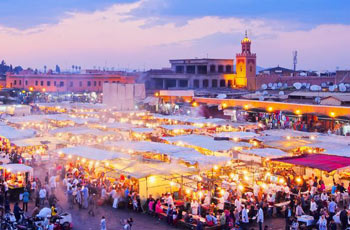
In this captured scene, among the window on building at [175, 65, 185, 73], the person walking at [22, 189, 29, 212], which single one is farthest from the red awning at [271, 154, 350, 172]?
the window on building at [175, 65, 185, 73]

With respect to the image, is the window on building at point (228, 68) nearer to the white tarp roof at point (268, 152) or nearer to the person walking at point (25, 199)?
A: the white tarp roof at point (268, 152)

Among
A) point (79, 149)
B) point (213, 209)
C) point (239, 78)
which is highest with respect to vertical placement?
point (239, 78)

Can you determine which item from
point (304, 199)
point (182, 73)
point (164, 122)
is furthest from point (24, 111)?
point (182, 73)

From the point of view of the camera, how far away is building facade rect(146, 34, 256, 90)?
175 feet

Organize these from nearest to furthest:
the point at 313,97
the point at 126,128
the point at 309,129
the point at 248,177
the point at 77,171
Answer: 1. the point at 248,177
2. the point at 77,171
3. the point at 126,128
4. the point at 309,129
5. the point at 313,97

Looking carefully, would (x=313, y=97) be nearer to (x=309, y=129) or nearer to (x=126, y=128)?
(x=309, y=129)

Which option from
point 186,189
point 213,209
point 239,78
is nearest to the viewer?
point 213,209

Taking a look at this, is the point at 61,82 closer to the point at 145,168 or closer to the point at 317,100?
the point at 317,100

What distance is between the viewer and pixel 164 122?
80.5 ft

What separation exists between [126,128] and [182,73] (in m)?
34.7

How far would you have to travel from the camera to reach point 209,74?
54031 mm

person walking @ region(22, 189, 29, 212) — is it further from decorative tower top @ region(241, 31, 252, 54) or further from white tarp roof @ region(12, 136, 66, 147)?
decorative tower top @ region(241, 31, 252, 54)

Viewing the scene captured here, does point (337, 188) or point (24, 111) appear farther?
point (24, 111)

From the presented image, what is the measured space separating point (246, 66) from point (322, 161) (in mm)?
41251
